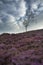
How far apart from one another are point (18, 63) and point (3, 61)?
2030mm

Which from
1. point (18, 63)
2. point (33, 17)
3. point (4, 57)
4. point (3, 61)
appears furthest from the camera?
point (33, 17)

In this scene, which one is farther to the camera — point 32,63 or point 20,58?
point 20,58

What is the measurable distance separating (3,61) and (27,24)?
77.2 m

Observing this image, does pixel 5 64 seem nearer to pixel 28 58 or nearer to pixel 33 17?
pixel 28 58

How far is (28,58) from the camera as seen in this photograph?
20938mm

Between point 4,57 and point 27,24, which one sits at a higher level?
point 4,57

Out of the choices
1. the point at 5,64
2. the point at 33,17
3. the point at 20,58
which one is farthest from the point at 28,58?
the point at 33,17

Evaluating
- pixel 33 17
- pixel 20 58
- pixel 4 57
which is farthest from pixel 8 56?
pixel 33 17

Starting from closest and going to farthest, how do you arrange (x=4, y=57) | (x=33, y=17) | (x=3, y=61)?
(x=3, y=61)
(x=4, y=57)
(x=33, y=17)

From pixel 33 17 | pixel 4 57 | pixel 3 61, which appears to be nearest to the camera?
pixel 3 61

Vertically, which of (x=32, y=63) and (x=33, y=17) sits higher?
(x=32, y=63)

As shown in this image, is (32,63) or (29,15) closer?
(32,63)

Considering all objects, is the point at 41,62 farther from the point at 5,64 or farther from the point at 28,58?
the point at 5,64

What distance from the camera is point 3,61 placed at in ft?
67.4
